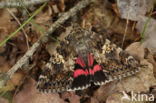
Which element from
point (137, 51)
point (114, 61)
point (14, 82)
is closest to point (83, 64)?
point (114, 61)

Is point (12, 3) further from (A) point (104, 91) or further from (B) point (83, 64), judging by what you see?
(A) point (104, 91)

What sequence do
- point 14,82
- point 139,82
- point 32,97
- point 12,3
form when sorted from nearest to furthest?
point 139,82 → point 32,97 → point 12,3 → point 14,82

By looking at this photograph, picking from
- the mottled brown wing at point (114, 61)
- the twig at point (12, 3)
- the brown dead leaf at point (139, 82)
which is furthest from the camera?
the twig at point (12, 3)

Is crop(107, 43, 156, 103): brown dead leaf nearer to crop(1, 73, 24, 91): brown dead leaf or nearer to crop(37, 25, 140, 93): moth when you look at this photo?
crop(37, 25, 140, 93): moth

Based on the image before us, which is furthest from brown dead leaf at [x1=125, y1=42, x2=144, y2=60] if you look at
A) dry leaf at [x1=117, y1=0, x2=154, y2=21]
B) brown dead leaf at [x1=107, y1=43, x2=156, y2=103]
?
dry leaf at [x1=117, y1=0, x2=154, y2=21]

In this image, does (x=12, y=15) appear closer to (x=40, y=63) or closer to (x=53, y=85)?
(x=40, y=63)

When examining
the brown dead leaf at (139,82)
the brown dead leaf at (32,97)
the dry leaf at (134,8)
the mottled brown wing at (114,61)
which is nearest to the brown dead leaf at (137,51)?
the brown dead leaf at (139,82)

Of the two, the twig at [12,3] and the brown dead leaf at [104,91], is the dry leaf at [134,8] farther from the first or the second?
the twig at [12,3]
